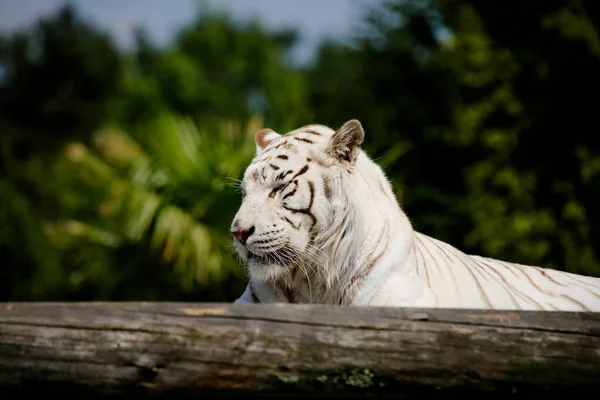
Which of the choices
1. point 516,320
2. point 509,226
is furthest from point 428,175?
point 516,320

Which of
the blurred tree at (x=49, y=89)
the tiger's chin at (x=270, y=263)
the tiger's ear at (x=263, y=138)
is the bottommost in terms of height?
the blurred tree at (x=49, y=89)

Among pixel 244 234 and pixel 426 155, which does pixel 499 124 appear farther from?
pixel 244 234

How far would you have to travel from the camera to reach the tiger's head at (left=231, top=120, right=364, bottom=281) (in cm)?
325

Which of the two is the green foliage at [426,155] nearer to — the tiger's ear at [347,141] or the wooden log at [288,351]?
the tiger's ear at [347,141]

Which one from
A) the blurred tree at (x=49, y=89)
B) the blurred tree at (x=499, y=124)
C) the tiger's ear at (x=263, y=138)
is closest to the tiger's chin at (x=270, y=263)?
the tiger's ear at (x=263, y=138)

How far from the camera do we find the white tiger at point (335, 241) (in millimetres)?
3270

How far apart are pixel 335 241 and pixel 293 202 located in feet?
0.78

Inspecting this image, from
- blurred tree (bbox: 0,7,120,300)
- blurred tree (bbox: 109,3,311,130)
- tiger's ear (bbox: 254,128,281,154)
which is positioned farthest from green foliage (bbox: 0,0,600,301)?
blurred tree (bbox: 109,3,311,130)

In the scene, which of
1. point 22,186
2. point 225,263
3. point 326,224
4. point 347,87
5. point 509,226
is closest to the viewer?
point 326,224

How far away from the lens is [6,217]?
2409 cm

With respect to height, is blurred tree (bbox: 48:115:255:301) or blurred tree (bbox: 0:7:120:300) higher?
blurred tree (bbox: 48:115:255:301)

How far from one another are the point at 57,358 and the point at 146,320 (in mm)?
246

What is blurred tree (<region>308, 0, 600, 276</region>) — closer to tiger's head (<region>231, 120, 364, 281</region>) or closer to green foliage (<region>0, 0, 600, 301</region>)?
green foliage (<region>0, 0, 600, 301</region>)

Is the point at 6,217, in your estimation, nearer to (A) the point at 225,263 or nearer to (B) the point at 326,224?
(A) the point at 225,263
